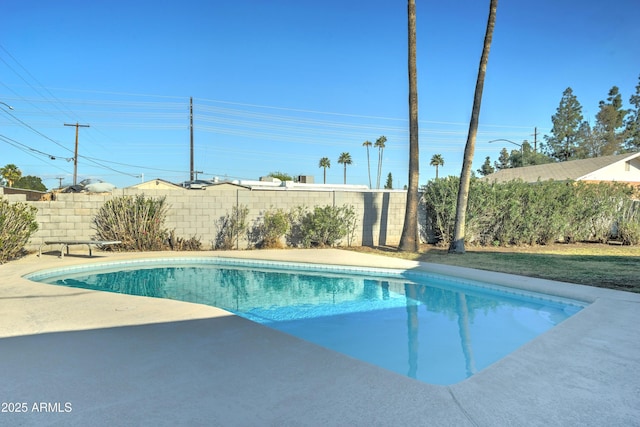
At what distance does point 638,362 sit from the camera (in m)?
3.66

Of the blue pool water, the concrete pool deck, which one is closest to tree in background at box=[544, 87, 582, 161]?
the blue pool water

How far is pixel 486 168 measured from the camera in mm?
→ 59562

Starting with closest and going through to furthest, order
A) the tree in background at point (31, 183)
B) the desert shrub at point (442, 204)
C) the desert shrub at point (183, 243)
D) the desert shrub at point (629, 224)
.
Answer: the desert shrub at point (183, 243) < the desert shrub at point (442, 204) < the desert shrub at point (629, 224) < the tree in background at point (31, 183)

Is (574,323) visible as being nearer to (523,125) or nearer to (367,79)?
(367,79)

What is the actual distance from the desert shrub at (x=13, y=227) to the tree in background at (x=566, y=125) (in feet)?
169

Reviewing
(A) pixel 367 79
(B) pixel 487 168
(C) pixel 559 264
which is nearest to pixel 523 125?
(B) pixel 487 168

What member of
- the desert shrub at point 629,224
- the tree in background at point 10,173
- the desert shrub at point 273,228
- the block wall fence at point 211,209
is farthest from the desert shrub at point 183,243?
the tree in background at point 10,173

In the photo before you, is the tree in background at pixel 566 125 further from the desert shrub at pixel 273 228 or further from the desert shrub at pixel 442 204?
the desert shrub at pixel 273 228

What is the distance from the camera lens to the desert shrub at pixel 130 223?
1180 centimetres

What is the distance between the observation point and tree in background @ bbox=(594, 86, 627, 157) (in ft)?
146

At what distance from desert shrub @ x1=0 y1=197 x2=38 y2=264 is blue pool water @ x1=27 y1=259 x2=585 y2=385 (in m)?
1.89

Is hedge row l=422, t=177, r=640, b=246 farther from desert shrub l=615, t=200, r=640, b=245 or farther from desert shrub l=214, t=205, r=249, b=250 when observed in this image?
desert shrub l=214, t=205, r=249, b=250

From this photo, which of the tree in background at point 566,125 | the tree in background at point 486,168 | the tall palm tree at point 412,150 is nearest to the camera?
the tall palm tree at point 412,150

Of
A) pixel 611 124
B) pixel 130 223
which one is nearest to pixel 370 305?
pixel 130 223
